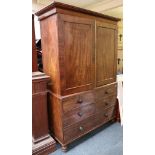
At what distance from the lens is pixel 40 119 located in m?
1.85

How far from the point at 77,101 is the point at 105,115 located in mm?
652

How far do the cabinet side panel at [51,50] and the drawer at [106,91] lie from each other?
0.61 metres

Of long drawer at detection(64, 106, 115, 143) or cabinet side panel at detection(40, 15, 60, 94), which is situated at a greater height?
cabinet side panel at detection(40, 15, 60, 94)

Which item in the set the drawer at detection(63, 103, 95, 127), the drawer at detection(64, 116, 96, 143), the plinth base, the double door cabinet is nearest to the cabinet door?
the double door cabinet

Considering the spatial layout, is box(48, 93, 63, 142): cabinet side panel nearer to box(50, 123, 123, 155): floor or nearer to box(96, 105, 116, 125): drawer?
box(50, 123, 123, 155): floor

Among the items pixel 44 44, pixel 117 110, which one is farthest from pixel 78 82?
pixel 117 110

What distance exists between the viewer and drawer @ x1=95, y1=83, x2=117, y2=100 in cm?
219

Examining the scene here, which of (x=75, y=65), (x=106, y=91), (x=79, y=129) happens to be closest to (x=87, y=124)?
(x=79, y=129)

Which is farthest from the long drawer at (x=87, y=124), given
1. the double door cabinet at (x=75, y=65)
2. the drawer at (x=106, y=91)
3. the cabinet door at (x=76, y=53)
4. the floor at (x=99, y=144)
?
the cabinet door at (x=76, y=53)

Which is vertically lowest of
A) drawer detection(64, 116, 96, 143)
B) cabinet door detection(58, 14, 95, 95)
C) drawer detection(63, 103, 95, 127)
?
drawer detection(64, 116, 96, 143)
